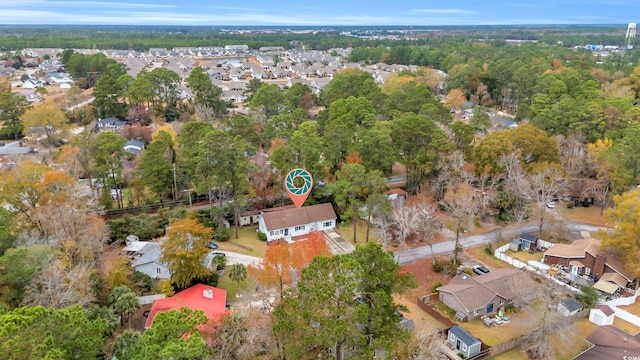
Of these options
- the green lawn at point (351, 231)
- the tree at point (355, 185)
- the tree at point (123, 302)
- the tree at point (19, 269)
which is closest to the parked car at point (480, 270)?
the green lawn at point (351, 231)

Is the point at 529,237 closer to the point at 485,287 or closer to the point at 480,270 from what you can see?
the point at 480,270

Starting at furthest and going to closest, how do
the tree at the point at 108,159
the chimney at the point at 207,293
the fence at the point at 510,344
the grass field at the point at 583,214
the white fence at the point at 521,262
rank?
the grass field at the point at 583,214, the tree at the point at 108,159, the white fence at the point at 521,262, the chimney at the point at 207,293, the fence at the point at 510,344

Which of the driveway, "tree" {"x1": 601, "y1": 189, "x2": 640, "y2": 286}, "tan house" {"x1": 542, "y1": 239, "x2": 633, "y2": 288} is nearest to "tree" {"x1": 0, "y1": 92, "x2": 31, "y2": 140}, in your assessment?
the driveway

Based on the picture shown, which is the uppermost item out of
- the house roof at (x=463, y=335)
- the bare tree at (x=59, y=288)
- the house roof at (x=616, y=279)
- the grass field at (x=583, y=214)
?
the bare tree at (x=59, y=288)

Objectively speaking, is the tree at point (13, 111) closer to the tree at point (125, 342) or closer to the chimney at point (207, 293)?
the chimney at point (207, 293)

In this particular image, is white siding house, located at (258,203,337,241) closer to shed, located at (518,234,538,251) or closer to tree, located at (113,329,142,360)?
shed, located at (518,234,538,251)

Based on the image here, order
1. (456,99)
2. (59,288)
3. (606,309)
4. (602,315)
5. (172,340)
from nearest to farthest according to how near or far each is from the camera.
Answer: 1. (172,340)
2. (59,288)
3. (602,315)
4. (606,309)
5. (456,99)

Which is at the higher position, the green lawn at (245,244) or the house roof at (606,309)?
the house roof at (606,309)

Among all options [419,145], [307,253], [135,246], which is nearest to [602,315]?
[307,253]
